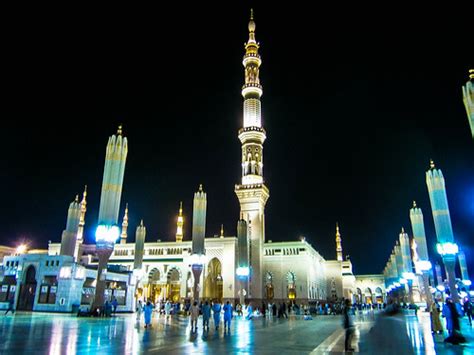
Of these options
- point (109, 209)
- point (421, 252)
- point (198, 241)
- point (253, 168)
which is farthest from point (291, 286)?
point (109, 209)

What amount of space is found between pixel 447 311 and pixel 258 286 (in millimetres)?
47762

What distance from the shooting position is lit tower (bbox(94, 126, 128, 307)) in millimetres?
24797

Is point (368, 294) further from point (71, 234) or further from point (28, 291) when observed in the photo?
point (28, 291)

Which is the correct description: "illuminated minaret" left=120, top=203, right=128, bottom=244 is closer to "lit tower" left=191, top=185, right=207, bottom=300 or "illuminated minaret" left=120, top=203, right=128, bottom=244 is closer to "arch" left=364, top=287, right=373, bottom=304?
"lit tower" left=191, top=185, right=207, bottom=300

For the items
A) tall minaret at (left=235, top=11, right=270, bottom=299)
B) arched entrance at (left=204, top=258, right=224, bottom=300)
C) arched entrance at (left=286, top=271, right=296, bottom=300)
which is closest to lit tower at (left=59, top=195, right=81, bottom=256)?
arched entrance at (left=204, top=258, right=224, bottom=300)

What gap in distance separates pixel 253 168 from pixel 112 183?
41525 millimetres

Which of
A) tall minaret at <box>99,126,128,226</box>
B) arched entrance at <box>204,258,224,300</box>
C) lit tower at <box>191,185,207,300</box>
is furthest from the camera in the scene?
arched entrance at <box>204,258,224,300</box>

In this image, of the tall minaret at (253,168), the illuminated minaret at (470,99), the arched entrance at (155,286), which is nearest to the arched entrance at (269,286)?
the tall minaret at (253,168)

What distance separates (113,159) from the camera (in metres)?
27.5

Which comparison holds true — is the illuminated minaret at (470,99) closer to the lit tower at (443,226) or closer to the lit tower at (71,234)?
the lit tower at (443,226)

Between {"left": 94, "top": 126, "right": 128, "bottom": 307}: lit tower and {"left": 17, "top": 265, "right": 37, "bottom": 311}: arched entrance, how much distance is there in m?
9.69

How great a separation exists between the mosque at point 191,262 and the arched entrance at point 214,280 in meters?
0.16

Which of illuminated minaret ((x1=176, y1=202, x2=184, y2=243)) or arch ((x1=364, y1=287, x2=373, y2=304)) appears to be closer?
illuminated minaret ((x1=176, y1=202, x2=184, y2=243))

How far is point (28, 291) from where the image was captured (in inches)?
1239
